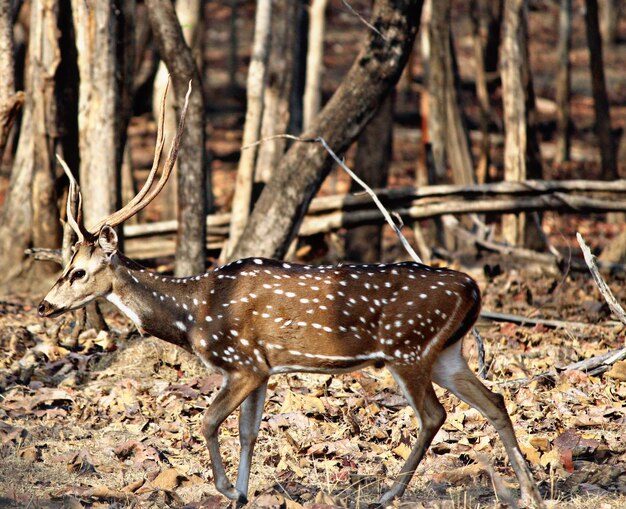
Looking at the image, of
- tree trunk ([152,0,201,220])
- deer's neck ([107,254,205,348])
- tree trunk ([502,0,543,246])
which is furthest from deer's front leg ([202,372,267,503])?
tree trunk ([502,0,543,246])

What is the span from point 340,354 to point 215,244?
21.0 feet

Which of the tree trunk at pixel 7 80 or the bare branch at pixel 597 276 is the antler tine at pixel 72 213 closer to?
the tree trunk at pixel 7 80

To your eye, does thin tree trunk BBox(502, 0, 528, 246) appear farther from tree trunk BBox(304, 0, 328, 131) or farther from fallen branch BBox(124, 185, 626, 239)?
tree trunk BBox(304, 0, 328, 131)

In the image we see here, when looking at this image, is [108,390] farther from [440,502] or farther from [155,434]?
[440,502]

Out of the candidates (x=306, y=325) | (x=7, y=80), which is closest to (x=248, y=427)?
(x=306, y=325)

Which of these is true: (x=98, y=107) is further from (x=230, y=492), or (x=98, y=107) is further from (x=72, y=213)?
(x=230, y=492)

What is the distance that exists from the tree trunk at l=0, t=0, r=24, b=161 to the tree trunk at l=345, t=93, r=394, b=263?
5.92m

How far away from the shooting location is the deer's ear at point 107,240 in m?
7.25

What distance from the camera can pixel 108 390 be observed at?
906 cm

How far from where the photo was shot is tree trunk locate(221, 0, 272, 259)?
12.5m

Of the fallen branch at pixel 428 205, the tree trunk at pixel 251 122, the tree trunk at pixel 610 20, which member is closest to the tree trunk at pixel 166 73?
the tree trunk at pixel 251 122

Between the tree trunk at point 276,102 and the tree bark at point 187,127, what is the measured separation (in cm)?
307

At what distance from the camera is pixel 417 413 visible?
6.95 meters

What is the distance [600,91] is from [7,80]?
11.0 meters
